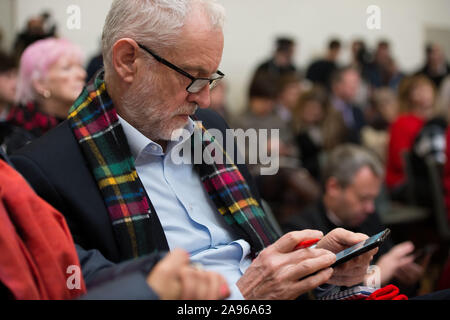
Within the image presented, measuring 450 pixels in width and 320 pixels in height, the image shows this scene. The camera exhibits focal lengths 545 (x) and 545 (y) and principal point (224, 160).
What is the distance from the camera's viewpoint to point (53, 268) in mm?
903

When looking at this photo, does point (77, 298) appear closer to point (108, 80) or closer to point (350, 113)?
point (108, 80)

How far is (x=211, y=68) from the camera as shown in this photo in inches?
51.3

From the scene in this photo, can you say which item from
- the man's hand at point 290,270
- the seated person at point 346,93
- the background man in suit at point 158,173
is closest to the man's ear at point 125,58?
the background man in suit at point 158,173

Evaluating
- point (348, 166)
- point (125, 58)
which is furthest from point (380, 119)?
point (125, 58)

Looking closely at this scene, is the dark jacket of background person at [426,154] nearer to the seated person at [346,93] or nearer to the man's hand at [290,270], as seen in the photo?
the seated person at [346,93]

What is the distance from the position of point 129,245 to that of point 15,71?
229 cm

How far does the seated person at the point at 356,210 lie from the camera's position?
68.8 inches

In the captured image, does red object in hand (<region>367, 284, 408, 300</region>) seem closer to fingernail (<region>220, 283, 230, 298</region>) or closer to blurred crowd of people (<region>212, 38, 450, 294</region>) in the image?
fingernail (<region>220, 283, 230, 298</region>)

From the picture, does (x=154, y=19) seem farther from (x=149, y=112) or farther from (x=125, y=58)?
(x=149, y=112)

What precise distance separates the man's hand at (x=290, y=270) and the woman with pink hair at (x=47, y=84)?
1.29m

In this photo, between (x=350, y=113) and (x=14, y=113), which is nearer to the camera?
(x=14, y=113)

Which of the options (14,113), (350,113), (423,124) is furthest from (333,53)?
(14,113)

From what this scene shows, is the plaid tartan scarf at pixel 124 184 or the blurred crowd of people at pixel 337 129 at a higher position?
the plaid tartan scarf at pixel 124 184

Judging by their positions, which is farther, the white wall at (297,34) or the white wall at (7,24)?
the white wall at (297,34)
